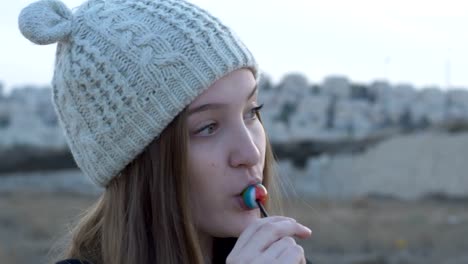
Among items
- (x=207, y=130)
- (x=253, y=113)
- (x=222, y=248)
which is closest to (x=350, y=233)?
(x=222, y=248)

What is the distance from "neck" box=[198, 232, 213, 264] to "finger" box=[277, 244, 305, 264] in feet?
1.28

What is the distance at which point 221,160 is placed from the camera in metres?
1.71

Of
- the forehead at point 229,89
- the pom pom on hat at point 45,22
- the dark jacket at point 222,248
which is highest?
the pom pom on hat at point 45,22

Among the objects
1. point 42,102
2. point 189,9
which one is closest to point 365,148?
point 42,102

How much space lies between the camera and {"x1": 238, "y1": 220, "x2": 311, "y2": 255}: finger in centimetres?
155

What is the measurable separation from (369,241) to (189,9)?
11.8 metres

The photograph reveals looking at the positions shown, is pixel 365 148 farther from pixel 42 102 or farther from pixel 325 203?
pixel 42 102

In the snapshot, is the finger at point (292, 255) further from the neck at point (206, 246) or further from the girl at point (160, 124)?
the neck at point (206, 246)

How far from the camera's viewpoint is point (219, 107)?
174 cm

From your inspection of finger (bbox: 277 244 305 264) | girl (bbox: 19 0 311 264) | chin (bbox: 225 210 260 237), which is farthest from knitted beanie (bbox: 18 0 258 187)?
finger (bbox: 277 244 305 264)

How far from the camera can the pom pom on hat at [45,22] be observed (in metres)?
1.86

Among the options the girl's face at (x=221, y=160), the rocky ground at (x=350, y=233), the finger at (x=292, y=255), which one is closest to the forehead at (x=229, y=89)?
the girl's face at (x=221, y=160)

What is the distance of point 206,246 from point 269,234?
40cm

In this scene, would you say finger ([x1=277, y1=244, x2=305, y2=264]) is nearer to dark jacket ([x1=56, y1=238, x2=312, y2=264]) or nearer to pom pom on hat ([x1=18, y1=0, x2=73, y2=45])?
dark jacket ([x1=56, y1=238, x2=312, y2=264])
